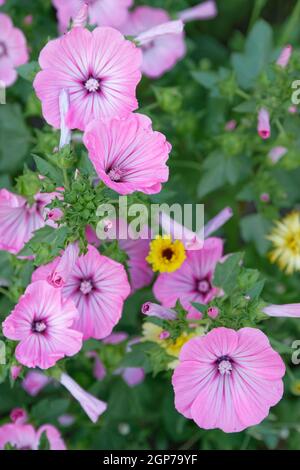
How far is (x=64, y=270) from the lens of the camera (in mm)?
1482

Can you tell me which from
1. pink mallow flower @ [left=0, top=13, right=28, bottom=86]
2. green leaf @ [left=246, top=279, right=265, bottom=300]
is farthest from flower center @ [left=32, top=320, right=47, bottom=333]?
→ pink mallow flower @ [left=0, top=13, right=28, bottom=86]

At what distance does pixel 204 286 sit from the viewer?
186 centimetres

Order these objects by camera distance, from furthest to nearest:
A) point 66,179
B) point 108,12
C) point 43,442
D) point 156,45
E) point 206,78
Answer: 1. point 156,45
2. point 108,12
3. point 206,78
4. point 43,442
5. point 66,179

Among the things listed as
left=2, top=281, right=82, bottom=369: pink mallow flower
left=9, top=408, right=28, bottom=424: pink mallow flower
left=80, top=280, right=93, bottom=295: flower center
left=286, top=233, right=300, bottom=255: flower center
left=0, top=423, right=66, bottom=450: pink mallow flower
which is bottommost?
left=0, top=423, right=66, bottom=450: pink mallow flower

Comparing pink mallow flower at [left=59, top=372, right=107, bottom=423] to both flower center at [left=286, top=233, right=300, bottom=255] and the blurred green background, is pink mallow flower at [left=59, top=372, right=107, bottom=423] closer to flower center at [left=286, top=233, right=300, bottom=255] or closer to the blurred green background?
the blurred green background

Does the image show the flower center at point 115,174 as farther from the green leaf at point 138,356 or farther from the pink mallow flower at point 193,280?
the green leaf at point 138,356

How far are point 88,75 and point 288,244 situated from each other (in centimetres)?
93

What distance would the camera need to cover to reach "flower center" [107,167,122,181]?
1496mm

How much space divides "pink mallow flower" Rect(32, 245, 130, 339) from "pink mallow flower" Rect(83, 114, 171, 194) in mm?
215

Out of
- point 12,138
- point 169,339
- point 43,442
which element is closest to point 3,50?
point 12,138

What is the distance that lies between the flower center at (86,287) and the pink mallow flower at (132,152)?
0.33 meters

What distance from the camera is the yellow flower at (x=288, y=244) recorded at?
2.15m

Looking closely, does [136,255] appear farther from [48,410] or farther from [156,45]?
[156,45]

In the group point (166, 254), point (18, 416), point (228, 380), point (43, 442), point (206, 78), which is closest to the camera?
point (228, 380)
